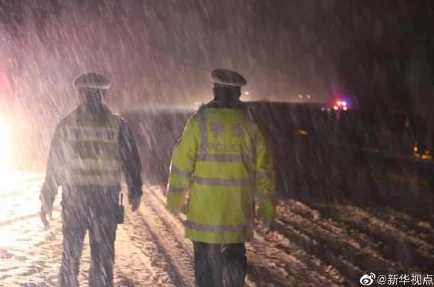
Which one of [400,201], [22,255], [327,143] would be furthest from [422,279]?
[327,143]

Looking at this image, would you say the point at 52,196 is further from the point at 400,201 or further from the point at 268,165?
the point at 400,201

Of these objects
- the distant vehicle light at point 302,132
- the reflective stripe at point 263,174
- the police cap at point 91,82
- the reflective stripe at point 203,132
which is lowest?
the reflective stripe at point 263,174

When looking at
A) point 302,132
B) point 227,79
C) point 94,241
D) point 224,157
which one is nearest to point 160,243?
point 94,241

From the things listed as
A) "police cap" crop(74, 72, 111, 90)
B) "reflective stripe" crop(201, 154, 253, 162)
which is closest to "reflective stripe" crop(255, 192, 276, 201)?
"reflective stripe" crop(201, 154, 253, 162)

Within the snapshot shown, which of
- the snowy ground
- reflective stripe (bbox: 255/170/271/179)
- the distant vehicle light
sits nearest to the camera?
reflective stripe (bbox: 255/170/271/179)

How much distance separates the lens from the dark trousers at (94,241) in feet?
16.3

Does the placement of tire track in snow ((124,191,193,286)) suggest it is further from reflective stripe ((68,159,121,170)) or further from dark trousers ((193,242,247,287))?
dark trousers ((193,242,247,287))

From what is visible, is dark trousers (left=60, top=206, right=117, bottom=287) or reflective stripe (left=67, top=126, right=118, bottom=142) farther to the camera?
dark trousers (left=60, top=206, right=117, bottom=287)

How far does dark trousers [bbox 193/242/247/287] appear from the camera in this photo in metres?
4.16

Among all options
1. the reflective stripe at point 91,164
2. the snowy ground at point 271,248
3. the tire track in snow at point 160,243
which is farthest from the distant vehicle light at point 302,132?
the reflective stripe at point 91,164

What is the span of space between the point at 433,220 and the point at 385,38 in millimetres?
29753

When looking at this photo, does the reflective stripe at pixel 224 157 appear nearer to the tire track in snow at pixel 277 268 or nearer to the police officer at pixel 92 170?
the police officer at pixel 92 170

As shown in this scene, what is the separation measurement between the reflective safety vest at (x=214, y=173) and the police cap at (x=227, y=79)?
166 millimetres

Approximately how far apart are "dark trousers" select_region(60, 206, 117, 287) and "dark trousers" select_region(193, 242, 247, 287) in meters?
1.04
